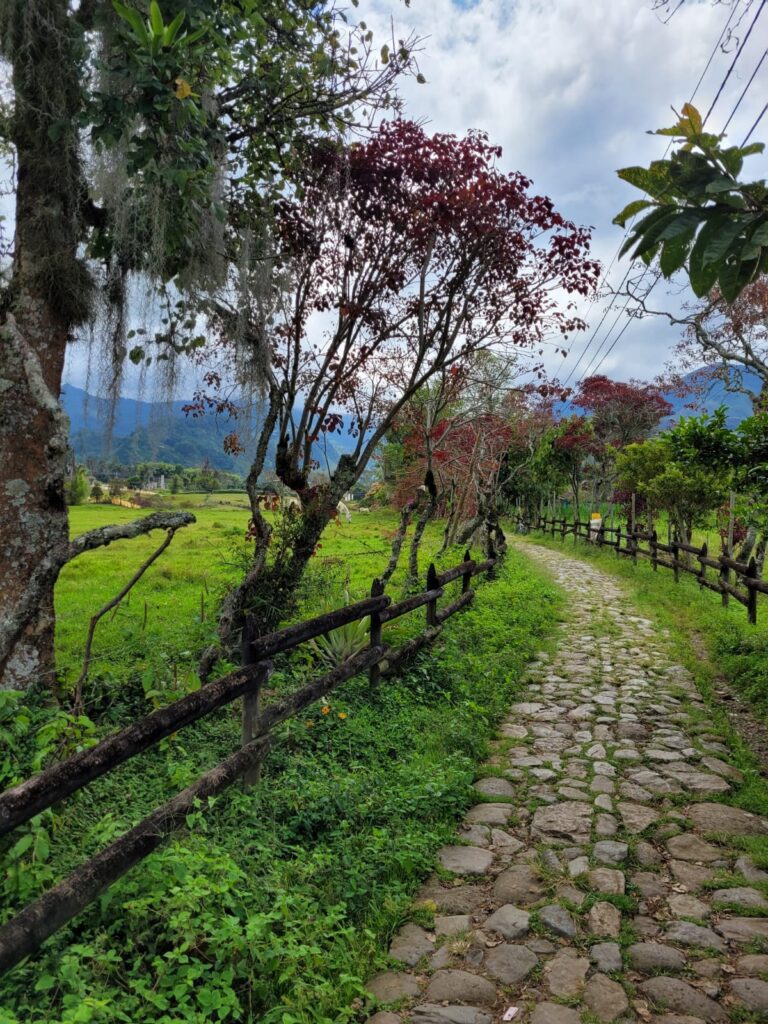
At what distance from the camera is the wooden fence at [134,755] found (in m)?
2.13

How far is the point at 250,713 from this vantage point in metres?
3.80

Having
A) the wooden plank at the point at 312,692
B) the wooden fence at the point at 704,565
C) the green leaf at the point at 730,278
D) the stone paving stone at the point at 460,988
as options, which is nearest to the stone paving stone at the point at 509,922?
the stone paving stone at the point at 460,988

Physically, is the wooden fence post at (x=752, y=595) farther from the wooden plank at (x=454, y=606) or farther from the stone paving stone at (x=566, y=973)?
the stone paving stone at (x=566, y=973)

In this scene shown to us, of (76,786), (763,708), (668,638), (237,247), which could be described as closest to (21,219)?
(237,247)

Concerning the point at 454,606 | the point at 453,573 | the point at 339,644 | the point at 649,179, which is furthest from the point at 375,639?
the point at 649,179

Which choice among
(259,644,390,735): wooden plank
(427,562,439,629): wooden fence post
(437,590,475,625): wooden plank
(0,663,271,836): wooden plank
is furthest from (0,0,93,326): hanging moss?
(437,590,475,625): wooden plank

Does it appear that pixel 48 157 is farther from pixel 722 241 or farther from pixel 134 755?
pixel 722 241

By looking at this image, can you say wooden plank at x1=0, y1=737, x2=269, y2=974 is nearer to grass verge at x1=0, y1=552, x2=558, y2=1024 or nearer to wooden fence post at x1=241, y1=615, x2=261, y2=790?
grass verge at x1=0, y1=552, x2=558, y2=1024

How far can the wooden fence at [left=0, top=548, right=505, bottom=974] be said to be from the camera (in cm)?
213

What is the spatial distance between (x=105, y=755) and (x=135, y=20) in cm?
350

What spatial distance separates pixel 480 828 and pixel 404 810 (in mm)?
556

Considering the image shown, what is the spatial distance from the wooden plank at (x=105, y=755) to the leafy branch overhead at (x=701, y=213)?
3.04 metres

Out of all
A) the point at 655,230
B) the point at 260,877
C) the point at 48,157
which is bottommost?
the point at 260,877

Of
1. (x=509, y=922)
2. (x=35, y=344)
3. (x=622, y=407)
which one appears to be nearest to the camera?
(x=509, y=922)
